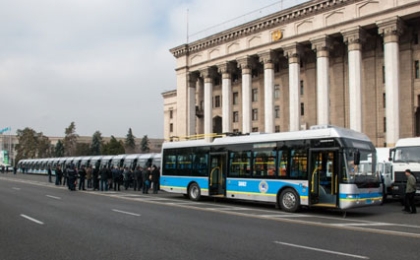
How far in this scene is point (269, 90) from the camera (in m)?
53.7

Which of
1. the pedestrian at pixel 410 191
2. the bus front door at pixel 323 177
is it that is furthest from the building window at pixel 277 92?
the bus front door at pixel 323 177

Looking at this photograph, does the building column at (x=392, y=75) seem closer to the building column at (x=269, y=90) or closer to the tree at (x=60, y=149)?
the building column at (x=269, y=90)

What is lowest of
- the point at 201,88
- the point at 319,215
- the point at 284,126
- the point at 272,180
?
the point at 319,215

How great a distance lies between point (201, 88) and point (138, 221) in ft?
191

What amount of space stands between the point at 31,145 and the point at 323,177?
11222 cm

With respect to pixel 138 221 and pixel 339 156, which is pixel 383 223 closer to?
pixel 339 156

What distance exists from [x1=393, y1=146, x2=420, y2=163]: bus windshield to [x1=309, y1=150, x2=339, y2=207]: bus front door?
8943 millimetres

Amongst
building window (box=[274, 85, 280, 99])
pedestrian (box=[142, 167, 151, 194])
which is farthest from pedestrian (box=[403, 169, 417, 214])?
building window (box=[274, 85, 280, 99])

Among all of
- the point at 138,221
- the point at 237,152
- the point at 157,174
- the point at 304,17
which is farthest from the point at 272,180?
the point at 304,17

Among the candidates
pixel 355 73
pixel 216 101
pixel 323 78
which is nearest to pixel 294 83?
pixel 323 78

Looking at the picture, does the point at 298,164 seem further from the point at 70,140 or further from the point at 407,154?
the point at 70,140

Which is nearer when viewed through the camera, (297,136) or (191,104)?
(297,136)

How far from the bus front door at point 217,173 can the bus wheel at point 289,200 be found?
3.91 m

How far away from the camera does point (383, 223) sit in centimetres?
1362
